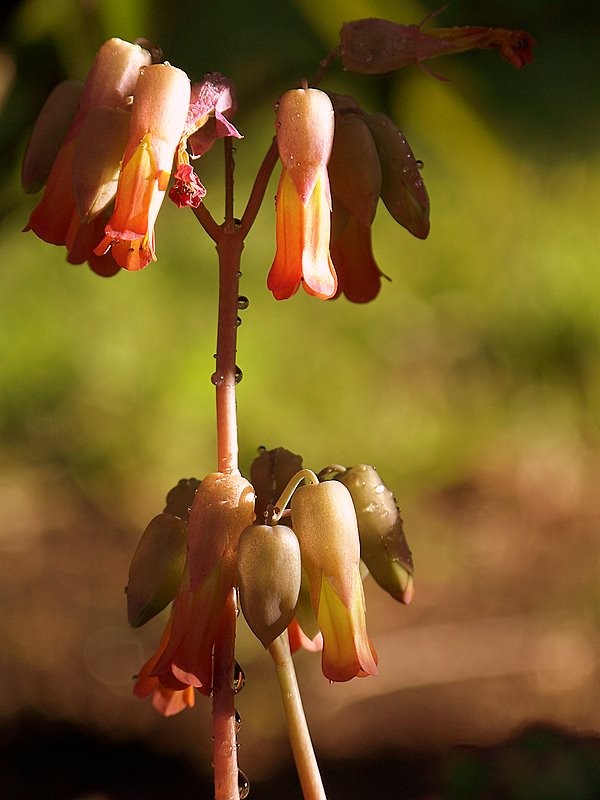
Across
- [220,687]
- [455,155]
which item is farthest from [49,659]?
[455,155]

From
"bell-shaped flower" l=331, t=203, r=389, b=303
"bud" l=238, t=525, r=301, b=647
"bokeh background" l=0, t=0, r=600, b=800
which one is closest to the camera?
"bud" l=238, t=525, r=301, b=647

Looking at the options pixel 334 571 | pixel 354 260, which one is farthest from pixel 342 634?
pixel 354 260

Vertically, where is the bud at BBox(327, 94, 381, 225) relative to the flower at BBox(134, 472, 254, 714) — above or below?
above

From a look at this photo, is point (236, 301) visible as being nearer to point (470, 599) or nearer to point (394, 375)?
point (470, 599)

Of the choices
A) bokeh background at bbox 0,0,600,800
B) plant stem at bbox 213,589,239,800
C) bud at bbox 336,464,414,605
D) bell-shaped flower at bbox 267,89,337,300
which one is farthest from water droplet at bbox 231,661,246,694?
bokeh background at bbox 0,0,600,800

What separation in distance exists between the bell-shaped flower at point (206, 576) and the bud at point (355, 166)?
193 mm

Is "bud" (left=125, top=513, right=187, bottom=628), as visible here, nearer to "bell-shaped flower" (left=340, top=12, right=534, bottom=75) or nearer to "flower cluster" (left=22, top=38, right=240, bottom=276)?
"flower cluster" (left=22, top=38, right=240, bottom=276)

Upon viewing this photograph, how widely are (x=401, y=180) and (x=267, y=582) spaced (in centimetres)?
27

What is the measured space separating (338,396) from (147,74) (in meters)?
1.70

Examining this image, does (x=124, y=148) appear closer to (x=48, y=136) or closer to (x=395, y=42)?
(x=48, y=136)

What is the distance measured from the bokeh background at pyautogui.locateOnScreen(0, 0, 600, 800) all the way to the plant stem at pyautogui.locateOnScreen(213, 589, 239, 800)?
919mm

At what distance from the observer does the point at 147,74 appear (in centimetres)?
62

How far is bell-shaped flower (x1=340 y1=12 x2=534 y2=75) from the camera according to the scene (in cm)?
68

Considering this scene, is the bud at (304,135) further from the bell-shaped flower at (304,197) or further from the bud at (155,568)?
the bud at (155,568)
